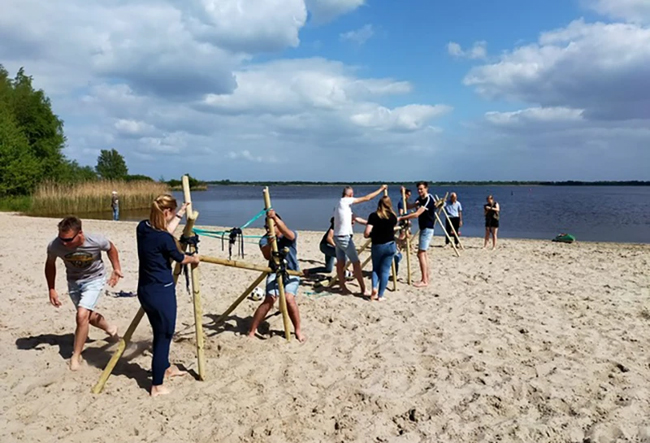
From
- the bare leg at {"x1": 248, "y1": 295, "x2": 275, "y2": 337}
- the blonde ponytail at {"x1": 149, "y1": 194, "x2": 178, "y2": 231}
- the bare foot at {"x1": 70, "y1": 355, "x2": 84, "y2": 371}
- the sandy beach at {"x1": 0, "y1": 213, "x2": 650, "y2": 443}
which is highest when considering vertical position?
the blonde ponytail at {"x1": 149, "y1": 194, "x2": 178, "y2": 231}

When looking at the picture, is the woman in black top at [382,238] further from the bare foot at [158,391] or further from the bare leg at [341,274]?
the bare foot at [158,391]

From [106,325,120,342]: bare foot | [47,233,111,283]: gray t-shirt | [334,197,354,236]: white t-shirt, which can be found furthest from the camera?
[334,197,354,236]: white t-shirt

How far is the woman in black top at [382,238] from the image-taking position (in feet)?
23.4

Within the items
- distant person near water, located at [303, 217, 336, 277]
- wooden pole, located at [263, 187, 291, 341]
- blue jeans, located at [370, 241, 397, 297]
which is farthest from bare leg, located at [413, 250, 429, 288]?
wooden pole, located at [263, 187, 291, 341]

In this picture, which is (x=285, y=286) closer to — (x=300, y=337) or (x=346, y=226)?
(x=300, y=337)

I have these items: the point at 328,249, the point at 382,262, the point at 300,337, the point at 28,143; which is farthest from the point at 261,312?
the point at 28,143

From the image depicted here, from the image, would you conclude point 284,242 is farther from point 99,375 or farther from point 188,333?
point 99,375

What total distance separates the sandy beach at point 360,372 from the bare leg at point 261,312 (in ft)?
0.62

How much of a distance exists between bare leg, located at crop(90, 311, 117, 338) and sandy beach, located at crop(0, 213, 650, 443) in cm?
20

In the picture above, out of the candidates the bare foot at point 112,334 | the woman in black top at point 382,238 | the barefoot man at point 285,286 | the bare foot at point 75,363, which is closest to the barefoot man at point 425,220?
the woman in black top at point 382,238

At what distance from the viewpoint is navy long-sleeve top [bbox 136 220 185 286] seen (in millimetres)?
3914

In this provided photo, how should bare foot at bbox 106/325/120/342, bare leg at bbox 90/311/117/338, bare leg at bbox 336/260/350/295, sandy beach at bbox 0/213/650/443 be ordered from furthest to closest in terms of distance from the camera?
bare leg at bbox 336/260/350/295 → bare foot at bbox 106/325/120/342 → bare leg at bbox 90/311/117/338 → sandy beach at bbox 0/213/650/443

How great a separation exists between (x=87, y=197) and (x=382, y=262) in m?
29.5

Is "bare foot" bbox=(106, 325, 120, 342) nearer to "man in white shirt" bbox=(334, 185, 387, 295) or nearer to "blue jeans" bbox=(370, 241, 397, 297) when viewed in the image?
"man in white shirt" bbox=(334, 185, 387, 295)
